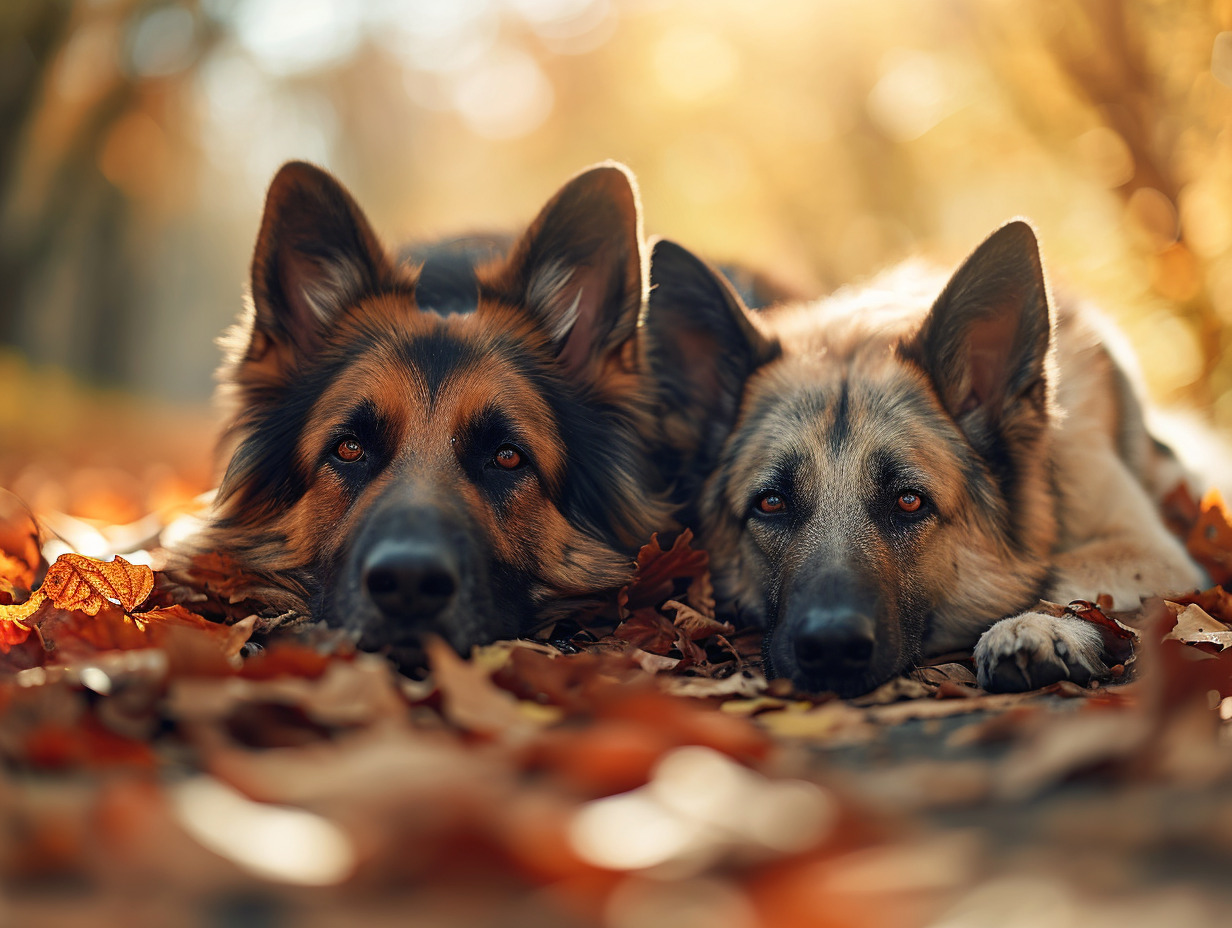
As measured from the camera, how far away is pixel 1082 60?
9008 millimetres

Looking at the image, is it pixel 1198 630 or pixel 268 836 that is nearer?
pixel 268 836

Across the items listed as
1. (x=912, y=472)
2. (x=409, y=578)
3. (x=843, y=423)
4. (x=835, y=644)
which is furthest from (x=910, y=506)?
(x=409, y=578)

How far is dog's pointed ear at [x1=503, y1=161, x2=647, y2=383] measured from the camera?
3.63m

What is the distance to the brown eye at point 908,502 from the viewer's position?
3.48m

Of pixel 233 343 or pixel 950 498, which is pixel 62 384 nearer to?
pixel 233 343

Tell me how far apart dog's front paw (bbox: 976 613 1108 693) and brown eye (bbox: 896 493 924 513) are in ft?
2.00

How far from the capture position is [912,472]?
3482 mm

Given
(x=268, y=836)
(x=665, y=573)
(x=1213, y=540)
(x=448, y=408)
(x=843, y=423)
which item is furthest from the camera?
(x=1213, y=540)

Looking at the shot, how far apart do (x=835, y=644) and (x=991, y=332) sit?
5.18 feet

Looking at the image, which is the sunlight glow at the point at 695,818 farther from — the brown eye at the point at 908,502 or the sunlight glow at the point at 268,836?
the brown eye at the point at 908,502

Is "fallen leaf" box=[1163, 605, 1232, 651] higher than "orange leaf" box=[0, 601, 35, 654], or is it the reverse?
"fallen leaf" box=[1163, 605, 1232, 651]

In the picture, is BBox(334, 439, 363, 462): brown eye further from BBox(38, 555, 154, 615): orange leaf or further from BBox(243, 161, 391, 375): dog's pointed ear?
BBox(38, 555, 154, 615): orange leaf

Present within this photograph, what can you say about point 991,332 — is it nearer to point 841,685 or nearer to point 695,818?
point 841,685

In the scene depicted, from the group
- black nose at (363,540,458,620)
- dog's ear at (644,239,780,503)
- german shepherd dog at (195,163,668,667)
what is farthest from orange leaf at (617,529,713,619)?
black nose at (363,540,458,620)
